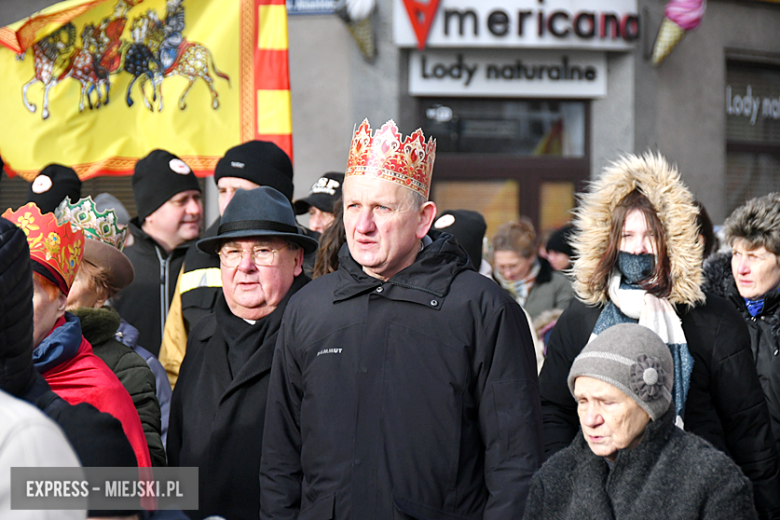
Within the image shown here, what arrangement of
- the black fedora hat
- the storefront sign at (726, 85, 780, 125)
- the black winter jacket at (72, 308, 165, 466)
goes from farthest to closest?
the storefront sign at (726, 85, 780, 125), the black fedora hat, the black winter jacket at (72, 308, 165, 466)

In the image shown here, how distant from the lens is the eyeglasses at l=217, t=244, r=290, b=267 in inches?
142

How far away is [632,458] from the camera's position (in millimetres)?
2621

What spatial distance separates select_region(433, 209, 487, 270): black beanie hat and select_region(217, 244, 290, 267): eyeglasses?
1.60 m

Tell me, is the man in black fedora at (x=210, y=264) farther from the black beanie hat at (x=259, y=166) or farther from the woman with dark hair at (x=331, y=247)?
the woman with dark hair at (x=331, y=247)

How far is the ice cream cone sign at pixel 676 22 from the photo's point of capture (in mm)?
11109

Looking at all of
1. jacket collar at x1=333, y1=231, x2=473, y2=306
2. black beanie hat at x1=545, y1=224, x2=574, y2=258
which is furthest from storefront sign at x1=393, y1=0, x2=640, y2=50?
jacket collar at x1=333, y1=231, x2=473, y2=306

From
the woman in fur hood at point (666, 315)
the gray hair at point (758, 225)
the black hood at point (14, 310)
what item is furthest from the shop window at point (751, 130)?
the black hood at point (14, 310)

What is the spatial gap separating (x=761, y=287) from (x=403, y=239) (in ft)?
7.33

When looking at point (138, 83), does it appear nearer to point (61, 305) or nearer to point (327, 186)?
point (327, 186)

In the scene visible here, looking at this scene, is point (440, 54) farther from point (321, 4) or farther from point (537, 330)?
point (537, 330)

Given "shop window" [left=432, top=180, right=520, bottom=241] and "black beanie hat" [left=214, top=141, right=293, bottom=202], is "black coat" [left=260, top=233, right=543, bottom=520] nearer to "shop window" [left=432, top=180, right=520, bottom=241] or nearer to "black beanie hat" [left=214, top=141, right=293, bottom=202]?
"black beanie hat" [left=214, top=141, right=293, bottom=202]

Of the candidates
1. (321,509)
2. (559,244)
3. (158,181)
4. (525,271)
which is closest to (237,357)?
(321,509)

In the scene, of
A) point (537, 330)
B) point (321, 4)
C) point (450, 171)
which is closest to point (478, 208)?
point (450, 171)

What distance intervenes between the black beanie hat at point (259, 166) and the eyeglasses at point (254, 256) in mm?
1252
